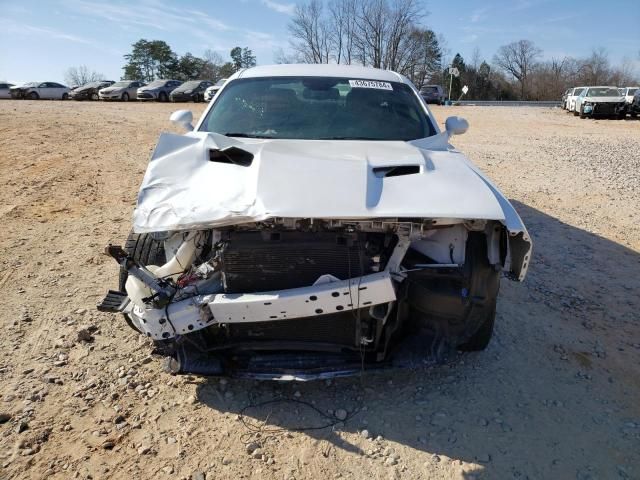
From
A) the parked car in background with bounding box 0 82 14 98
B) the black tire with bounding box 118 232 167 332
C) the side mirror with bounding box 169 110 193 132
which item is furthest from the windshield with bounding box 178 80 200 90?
the black tire with bounding box 118 232 167 332

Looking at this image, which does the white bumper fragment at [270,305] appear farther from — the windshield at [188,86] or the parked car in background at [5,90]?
the parked car in background at [5,90]

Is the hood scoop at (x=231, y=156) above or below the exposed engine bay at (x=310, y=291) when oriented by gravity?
above

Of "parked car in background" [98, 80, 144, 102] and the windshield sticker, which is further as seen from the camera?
"parked car in background" [98, 80, 144, 102]

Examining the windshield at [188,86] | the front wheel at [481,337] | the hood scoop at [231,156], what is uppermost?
the windshield at [188,86]

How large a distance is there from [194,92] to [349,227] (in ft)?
96.6

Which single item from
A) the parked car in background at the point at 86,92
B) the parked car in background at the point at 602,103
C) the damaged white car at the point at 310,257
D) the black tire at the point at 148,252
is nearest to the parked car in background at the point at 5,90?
the parked car in background at the point at 86,92

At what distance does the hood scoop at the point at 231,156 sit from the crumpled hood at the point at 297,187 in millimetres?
32

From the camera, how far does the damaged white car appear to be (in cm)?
230

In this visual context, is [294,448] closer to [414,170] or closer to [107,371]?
[107,371]

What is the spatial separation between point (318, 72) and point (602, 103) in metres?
23.1

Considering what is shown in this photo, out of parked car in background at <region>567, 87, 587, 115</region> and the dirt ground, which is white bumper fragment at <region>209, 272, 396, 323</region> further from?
parked car in background at <region>567, 87, 587, 115</region>

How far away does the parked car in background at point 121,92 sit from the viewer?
96.5 ft

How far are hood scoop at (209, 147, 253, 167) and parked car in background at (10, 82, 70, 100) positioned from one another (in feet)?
112

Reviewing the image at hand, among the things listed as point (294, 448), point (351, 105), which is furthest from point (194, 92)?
point (294, 448)
